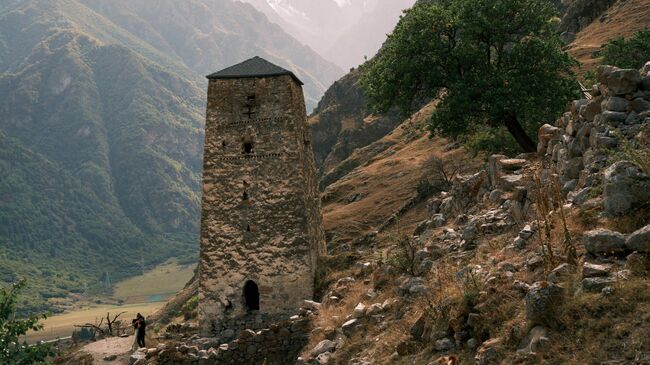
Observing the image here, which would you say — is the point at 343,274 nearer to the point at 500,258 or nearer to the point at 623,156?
the point at 500,258

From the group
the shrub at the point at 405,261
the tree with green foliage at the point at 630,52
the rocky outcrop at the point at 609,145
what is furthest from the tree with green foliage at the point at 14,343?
the tree with green foliage at the point at 630,52

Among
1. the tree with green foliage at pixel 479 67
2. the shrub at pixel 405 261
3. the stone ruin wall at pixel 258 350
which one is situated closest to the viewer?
the shrub at pixel 405 261

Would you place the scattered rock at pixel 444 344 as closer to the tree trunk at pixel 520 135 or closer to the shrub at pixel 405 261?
the shrub at pixel 405 261

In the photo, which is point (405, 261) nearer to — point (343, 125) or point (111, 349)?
point (111, 349)

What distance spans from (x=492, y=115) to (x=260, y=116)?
9403 mm

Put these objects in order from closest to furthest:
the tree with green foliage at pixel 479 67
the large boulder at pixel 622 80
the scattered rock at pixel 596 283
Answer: the scattered rock at pixel 596 283, the large boulder at pixel 622 80, the tree with green foliage at pixel 479 67

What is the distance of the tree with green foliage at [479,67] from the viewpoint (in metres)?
24.8

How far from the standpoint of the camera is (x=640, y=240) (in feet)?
26.1

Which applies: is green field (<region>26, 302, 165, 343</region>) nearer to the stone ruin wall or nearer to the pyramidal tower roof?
the pyramidal tower roof

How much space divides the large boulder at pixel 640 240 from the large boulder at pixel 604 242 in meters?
0.14

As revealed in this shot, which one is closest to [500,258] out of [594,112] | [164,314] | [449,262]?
[449,262]

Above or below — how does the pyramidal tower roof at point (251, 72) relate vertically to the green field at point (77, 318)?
above

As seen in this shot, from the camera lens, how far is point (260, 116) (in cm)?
2544

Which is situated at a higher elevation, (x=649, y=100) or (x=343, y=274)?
(x=649, y=100)
